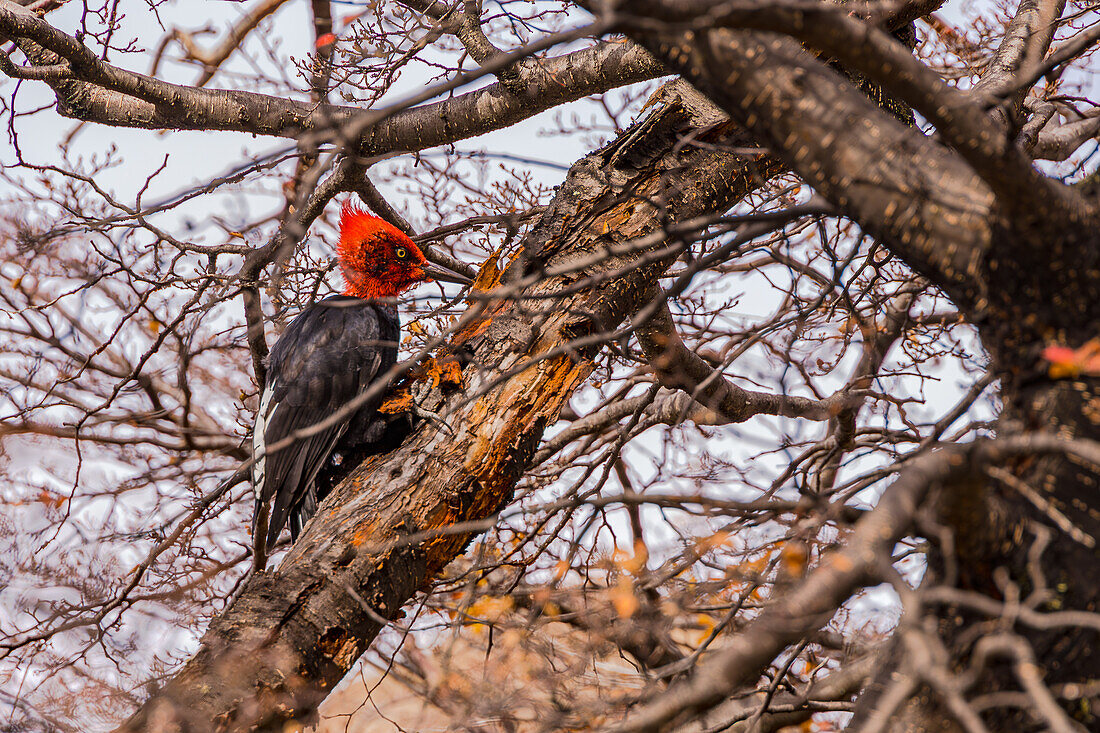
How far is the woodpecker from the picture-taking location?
329 cm

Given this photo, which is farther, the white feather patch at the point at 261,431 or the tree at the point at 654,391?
the white feather patch at the point at 261,431

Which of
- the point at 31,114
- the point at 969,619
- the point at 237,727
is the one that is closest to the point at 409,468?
the point at 237,727

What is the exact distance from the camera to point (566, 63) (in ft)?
12.1

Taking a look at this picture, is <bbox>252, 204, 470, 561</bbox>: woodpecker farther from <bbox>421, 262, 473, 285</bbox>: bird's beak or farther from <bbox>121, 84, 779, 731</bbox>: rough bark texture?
<bbox>121, 84, 779, 731</bbox>: rough bark texture

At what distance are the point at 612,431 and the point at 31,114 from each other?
3606 millimetres

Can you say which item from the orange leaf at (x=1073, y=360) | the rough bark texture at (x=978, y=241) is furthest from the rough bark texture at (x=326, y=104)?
the orange leaf at (x=1073, y=360)

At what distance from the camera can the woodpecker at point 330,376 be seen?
10.8ft

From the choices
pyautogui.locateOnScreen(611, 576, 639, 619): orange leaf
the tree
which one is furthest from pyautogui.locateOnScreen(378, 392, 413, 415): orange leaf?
pyautogui.locateOnScreen(611, 576, 639, 619): orange leaf

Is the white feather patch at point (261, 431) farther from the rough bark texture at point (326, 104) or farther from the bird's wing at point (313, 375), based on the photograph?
the rough bark texture at point (326, 104)

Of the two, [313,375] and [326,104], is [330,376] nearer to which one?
[313,375]

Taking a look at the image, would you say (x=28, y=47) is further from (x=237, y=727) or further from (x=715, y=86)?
(x=715, y=86)

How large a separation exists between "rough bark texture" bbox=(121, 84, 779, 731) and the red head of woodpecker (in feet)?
4.15

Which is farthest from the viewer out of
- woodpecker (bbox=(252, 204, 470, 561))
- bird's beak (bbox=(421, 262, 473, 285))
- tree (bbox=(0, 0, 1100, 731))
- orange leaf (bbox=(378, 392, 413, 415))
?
bird's beak (bbox=(421, 262, 473, 285))

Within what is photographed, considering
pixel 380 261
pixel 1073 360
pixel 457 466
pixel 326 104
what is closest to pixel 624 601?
pixel 1073 360
